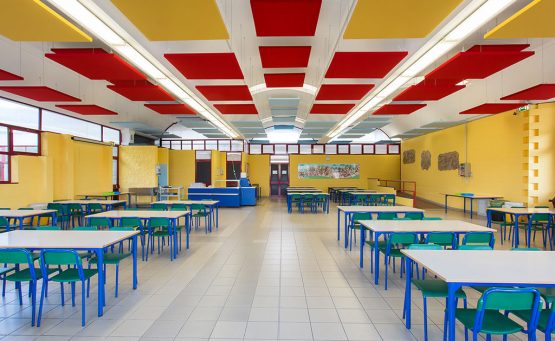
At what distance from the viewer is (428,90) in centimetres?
789

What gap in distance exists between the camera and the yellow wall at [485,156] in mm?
10094

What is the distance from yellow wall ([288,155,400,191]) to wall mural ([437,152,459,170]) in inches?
212

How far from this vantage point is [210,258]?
235 inches

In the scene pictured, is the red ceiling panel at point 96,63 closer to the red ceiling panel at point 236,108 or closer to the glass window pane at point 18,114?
the red ceiling panel at point 236,108

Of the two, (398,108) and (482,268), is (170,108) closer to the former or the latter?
(398,108)

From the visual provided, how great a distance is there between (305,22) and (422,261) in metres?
3.72

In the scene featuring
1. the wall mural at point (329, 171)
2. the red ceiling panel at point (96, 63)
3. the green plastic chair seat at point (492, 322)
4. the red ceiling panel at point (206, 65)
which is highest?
the red ceiling panel at point (206, 65)

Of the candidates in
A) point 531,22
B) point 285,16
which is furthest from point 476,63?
point 285,16

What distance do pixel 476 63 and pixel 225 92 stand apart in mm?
5394

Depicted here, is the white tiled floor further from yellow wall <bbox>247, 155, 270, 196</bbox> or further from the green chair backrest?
yellow wall <bbox>247, 155, 270, 196</bbox>

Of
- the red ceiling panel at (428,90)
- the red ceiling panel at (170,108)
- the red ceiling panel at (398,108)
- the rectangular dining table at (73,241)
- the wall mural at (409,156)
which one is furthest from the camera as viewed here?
the wall mural at (409,156)

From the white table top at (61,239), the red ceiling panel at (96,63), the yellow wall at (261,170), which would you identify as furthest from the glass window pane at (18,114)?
the yellow wall at (261,170)

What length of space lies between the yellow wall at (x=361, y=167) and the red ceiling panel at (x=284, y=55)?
1428 centimetres

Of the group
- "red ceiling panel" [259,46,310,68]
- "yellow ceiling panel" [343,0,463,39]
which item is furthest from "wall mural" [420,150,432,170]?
"yellow ceiling panel" [343,0,463,39]
